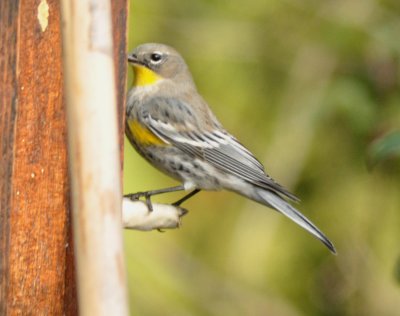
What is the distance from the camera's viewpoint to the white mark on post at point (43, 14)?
7.31ft

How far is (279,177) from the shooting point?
448 cm

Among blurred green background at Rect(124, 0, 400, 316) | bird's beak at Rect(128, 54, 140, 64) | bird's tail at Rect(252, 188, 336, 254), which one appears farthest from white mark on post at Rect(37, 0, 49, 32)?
blurred green background at Rect(124, 0, 400, 316)

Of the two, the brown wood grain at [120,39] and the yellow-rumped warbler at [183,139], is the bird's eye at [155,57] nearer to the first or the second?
the yellow-rumped warbler at [183,139]

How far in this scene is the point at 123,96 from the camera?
2.43 meters

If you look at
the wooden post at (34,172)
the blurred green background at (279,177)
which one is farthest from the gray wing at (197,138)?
the wooden post at (34,172)

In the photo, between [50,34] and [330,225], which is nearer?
[50,34]

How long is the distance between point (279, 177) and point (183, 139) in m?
0.73

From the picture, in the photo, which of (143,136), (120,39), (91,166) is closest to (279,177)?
(143,136)

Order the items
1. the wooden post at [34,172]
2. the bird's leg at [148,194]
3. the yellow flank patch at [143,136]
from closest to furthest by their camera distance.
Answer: the wooden post at [34,172]
the bird's leg at [148,194]
the yellow flank patch at [143,136]

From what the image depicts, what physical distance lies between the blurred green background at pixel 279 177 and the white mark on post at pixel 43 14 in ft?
6.45

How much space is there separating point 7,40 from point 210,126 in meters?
1.88

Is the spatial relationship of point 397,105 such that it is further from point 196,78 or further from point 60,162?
point 60,162

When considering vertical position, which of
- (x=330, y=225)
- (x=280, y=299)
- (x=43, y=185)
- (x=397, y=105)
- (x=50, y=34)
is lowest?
(x=280, y=299)

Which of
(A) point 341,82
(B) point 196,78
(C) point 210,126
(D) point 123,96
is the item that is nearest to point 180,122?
(C) point 210,126
